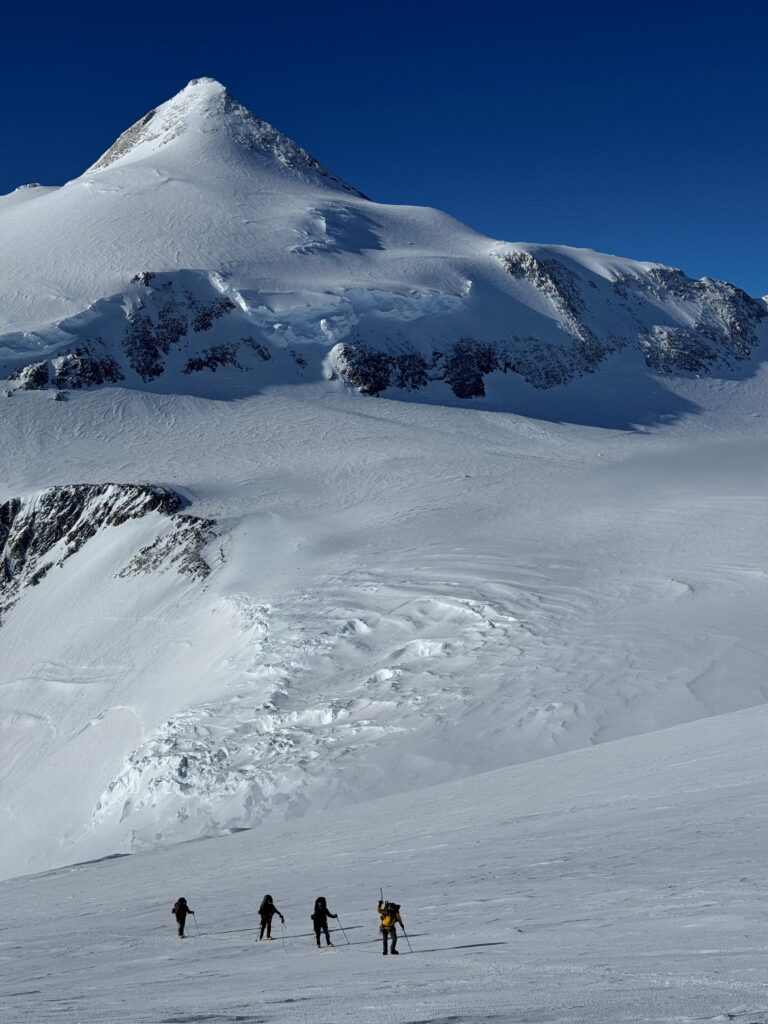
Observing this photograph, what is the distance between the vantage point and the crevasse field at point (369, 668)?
10.4 m

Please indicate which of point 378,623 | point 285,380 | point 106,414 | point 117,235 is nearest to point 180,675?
point 378,623

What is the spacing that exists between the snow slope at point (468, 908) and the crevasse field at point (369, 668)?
8 cm

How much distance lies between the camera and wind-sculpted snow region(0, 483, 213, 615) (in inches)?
Answer: 2133

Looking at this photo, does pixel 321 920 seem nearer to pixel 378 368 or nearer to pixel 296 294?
pixel 378 368

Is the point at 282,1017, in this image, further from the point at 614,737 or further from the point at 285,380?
the point at 285,380

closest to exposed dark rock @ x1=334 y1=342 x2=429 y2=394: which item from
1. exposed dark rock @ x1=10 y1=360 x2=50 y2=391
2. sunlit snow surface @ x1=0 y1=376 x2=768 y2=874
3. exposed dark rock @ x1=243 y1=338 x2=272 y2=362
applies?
exposed dark rock @ x1=243 y1=338 x2=272 y2=362

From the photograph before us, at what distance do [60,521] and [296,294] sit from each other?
127 feet

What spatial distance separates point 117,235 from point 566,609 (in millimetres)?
76699

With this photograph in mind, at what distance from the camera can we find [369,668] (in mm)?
32312

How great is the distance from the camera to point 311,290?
8956 cm

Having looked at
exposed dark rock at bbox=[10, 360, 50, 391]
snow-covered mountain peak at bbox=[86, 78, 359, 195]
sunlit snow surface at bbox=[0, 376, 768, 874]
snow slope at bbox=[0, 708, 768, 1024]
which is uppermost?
snow-covered mountain peak at bbox=[86, 78, 359, 195]

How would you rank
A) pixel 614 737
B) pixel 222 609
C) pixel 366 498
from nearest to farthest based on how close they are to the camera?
pixel 614 737, pixel 222 609, pixel 366 498

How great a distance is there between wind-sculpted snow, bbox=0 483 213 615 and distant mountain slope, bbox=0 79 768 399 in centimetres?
2054

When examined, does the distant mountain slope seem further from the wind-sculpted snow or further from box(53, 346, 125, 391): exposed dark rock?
the wind-sculpted snow
